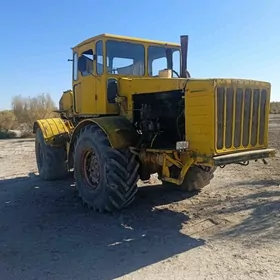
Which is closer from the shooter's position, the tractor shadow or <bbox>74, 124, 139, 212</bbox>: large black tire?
the tractor shadow

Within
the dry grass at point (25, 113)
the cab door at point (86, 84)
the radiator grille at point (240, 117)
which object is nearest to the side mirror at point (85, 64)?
the cab door at point (86, 84)

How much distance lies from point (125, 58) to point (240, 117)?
270cm

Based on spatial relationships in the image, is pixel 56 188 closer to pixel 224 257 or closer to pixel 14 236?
pixel 14 236

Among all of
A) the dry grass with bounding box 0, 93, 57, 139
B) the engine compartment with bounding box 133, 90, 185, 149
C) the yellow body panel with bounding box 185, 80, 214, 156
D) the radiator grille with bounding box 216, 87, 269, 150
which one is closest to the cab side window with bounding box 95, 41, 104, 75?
the engine compartment with bounding box 133, 90, 185, 149

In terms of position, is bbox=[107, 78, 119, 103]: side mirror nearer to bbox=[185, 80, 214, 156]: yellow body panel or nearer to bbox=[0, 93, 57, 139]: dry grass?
bbox=[185, 80, 214, 156]: yellow body panel

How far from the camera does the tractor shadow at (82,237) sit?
4.00m

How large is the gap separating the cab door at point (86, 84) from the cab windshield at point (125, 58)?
0.38m

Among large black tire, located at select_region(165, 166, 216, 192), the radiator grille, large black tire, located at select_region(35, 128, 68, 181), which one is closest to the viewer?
the radiator grille

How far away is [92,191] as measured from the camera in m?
6.21

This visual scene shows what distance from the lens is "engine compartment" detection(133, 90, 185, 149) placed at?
228 inches

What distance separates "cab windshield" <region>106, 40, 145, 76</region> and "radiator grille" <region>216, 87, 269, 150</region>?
2458 millimetres

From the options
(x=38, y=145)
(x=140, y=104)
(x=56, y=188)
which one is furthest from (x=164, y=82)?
(x=38, y=145)

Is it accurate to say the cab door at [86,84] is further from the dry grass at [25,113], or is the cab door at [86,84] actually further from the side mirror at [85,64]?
the dry grass at [25,113]

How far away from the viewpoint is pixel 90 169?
258 inches
